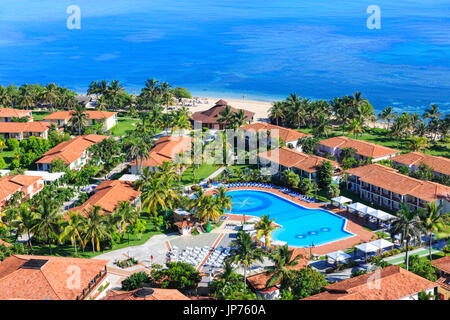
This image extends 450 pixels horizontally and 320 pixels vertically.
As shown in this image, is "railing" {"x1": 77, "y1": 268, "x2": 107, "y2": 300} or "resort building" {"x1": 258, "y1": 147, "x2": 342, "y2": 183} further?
"resort building" {"x1": 258, "y1": 147, "x2": 342, "y2": 183}

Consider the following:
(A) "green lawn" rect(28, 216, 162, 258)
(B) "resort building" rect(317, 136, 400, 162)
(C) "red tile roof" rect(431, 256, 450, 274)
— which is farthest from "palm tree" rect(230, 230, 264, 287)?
(B) "resort building" rect(317, 136, 400, 162)

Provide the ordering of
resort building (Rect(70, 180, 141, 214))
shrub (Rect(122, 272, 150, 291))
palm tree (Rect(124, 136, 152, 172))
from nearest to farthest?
shrub (Rect(122, 272, 150, 291)) < resort building (Rect(70, 180, 141, 214)) < palm tree (Rect(124, 136, 152, 172))

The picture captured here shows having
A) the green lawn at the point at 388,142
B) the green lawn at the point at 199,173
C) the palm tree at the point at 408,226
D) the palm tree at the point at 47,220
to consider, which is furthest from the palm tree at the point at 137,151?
the palm tree at the point at 408,226

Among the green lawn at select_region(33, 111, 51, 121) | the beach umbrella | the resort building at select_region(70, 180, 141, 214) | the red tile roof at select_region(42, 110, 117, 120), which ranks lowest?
the beach umbrella

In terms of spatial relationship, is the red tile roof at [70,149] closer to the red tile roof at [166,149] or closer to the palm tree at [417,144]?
the red tile roof at [166,149]

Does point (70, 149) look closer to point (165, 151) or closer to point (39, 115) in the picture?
point (165, 151)

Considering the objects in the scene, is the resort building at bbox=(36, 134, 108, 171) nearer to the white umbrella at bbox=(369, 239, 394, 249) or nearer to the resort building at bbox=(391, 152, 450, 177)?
the white umbrella at bbox=(369, 239, 394, 249)

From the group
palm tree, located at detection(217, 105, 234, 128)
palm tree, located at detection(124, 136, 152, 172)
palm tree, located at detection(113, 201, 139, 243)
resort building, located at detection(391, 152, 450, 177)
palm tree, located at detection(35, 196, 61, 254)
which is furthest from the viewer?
palm tree, located at detection(217, 105, 234, 128)

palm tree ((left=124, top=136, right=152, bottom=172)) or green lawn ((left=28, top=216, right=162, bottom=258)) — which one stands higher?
palm tree ((left=124, top=136, right=152, bottom=172))
